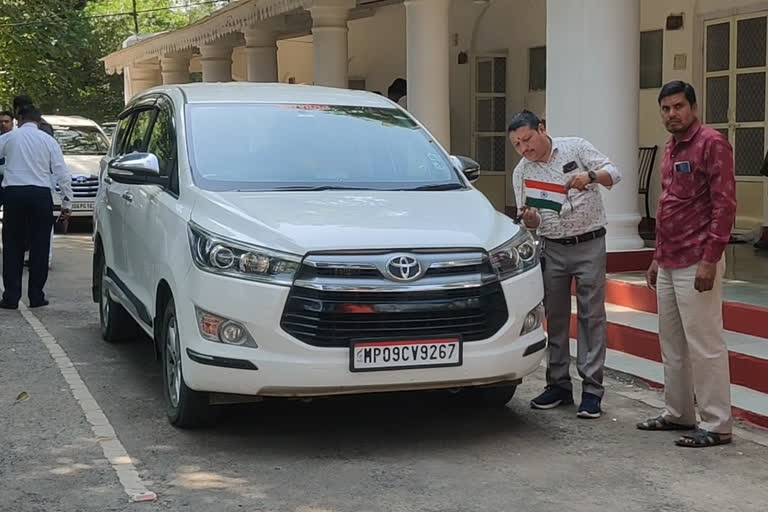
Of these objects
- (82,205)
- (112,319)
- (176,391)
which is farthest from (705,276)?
(82,205)

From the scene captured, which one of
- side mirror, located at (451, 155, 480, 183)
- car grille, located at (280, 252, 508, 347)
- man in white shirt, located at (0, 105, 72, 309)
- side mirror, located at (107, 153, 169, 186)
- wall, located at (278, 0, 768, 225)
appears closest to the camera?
car grille, located at (280, 252, 508, 347)

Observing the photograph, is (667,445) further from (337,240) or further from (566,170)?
(337,240)

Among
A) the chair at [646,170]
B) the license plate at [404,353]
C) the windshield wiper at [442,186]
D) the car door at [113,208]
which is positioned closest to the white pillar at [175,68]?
the chair at [646,170]

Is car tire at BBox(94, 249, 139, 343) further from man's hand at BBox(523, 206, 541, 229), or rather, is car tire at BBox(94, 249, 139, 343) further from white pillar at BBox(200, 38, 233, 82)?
white pillar at BBox(200, 38, 233, 82)

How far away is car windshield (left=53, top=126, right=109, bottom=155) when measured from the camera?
18.3m

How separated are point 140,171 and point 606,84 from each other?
4575 millimetres

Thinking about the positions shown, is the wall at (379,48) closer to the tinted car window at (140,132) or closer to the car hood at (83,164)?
the car hood at (83,164)

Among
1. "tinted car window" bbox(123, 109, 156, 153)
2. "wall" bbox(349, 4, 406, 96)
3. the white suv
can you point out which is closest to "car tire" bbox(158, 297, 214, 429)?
the white suv

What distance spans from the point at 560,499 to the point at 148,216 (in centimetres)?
303

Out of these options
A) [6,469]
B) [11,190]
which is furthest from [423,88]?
[6,469]

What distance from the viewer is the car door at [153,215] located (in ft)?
18.9

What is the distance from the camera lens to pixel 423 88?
1243 cm

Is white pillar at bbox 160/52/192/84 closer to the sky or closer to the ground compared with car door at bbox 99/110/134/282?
closer to the sky

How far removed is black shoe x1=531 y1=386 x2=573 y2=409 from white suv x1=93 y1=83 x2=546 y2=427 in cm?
23
